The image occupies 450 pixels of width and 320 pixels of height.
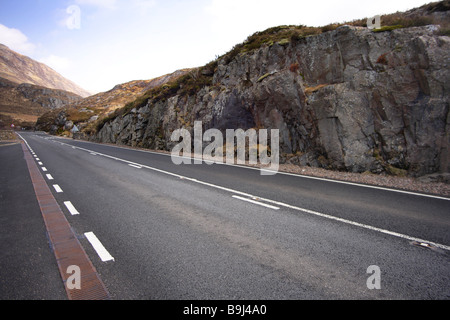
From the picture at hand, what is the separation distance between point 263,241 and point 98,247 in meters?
2.56

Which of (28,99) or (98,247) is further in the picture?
(28,99)

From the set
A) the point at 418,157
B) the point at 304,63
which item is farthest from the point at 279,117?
the point at 418,157

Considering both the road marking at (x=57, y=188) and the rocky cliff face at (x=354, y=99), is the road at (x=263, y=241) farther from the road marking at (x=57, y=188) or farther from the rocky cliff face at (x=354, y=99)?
the rocky cliff face at (x=354, y=99)

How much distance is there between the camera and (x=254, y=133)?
13953mm

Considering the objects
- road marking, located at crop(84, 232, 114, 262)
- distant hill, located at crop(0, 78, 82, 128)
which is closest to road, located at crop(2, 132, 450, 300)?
road marking, located at crop(84, 232, 114, 262)

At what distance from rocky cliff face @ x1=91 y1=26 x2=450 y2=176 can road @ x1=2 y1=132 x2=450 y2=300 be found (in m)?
2.88

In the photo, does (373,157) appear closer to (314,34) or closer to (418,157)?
(418,157)

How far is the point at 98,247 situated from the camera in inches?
143

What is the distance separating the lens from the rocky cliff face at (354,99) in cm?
838

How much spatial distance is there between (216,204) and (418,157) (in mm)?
7548

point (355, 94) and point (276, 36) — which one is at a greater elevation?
point (276, 36)

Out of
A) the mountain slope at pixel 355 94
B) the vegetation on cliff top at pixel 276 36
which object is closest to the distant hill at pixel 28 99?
the vegetation on cliff top at pixel 276 36

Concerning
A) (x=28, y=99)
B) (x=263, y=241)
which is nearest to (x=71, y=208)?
(x=263, y=241)

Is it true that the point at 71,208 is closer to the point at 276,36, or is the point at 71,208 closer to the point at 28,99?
the point at 276,36
